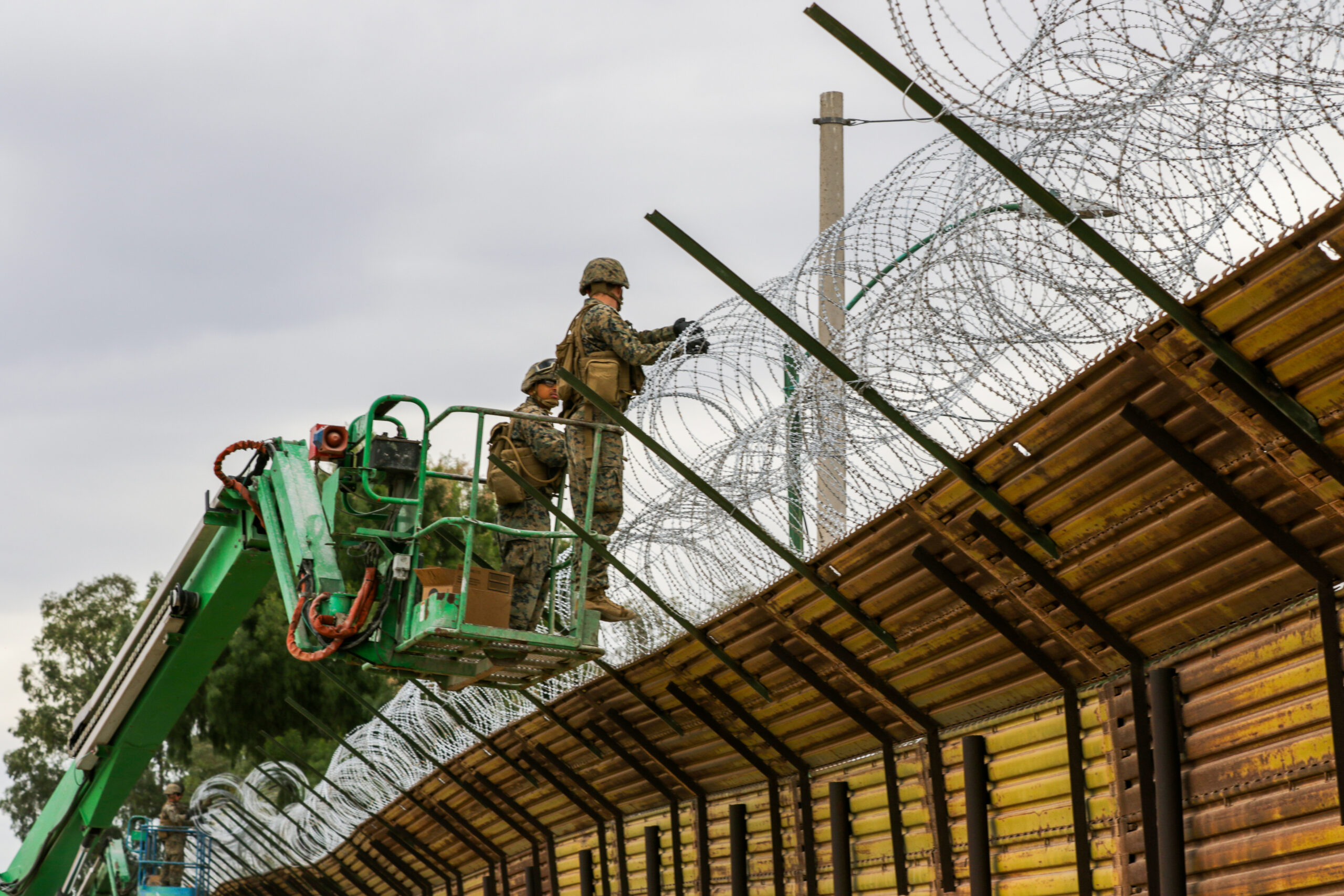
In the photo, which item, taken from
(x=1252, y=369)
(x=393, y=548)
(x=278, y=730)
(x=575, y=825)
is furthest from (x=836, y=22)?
(x=278, y=730)

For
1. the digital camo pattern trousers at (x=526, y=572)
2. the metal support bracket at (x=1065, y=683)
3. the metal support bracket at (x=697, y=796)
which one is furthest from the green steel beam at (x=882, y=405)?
the metal support bracket at (x=697, y=796)

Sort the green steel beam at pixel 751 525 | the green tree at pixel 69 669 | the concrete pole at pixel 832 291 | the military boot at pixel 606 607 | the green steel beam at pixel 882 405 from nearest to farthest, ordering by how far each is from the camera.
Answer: the green steel beam at pixel 882 405 → the concrete pole at pixel 832 291 → the green steel beam at pixel 751 525 → the military boot at pixel 606 607 → the green tree at pixel 69 669

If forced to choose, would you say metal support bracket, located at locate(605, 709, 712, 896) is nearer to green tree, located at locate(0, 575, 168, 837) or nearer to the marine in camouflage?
the marine in camouflage

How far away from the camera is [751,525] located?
7.60m

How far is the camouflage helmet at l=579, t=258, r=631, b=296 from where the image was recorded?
9703mm

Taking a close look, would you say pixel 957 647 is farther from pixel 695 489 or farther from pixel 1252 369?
pixel 1252 369

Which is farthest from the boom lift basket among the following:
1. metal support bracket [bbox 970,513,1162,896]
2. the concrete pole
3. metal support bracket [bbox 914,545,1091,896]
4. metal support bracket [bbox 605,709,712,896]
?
metal support bracket [bbox 970,513,1162,896]

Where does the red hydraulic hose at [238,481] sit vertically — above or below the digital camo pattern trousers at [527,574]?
above

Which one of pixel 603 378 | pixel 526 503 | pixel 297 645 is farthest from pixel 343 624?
pixel 603 378

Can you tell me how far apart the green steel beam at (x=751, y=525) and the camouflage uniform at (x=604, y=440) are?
1700 millimetres

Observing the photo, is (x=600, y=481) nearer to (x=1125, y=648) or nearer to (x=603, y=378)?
(x=603, y=378)

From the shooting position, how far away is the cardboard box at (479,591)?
26.9 feet

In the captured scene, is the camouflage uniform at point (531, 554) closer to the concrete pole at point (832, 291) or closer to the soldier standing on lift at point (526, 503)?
the soldier standing on lift at point (526, 503)

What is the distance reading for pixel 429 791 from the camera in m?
15.6
